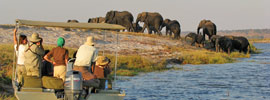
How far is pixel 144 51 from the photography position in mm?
34469

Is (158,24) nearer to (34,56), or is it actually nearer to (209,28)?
(209,28)

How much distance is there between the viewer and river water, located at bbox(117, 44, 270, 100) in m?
18.8

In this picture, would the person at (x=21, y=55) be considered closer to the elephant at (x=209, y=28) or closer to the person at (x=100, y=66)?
the person at (x=100, y=66)

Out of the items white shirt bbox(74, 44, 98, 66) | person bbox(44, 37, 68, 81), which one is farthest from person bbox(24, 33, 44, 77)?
white shirt bbox(74, 44, 98, 66)

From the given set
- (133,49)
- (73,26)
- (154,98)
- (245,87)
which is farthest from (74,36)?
(73,26)

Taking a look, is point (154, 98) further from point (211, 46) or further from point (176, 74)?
point (211, 46)

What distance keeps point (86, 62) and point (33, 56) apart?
4.32 ft

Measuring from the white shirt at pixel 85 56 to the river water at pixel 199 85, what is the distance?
5.52 meters

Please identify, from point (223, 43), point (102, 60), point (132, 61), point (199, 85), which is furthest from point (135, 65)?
point (223, 43)

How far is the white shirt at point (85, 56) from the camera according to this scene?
484 inches

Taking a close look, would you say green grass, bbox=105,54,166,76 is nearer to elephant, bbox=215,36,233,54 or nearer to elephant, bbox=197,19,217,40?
elephant, bbox=215,36,233,54

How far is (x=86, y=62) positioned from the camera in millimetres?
12312

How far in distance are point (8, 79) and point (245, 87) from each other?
10528 millimetres

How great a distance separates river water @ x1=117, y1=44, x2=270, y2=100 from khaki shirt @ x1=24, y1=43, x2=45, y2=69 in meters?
5.73
